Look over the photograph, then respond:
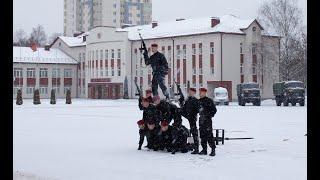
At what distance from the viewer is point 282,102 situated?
49.0m

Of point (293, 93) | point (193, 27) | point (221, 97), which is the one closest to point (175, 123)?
point (293, 93)

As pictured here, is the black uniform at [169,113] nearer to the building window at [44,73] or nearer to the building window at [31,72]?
the building window at [31,72]

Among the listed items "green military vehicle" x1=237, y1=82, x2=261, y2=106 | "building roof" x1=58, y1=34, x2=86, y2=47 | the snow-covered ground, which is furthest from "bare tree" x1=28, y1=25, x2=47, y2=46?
the snow-covered ground

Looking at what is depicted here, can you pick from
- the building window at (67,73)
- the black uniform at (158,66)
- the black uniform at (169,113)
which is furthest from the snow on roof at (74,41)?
the black uniform at (169,113)

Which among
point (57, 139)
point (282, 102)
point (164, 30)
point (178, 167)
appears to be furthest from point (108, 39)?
point (178, 167)

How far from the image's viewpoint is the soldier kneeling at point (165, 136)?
13070mm

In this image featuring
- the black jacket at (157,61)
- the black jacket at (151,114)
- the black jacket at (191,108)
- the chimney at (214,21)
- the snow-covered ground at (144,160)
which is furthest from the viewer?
the chimney at (214,21)

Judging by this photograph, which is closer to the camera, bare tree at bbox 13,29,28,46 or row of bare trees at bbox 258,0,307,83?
A: row of bare trees at bbox 258,0,307,83

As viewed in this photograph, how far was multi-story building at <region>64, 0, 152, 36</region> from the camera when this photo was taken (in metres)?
137

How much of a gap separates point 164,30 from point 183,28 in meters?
3.83

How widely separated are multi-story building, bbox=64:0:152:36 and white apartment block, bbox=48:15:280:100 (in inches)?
2084

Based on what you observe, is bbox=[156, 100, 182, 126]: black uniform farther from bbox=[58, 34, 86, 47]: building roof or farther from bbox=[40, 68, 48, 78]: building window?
bbox=[58, 34, 86, 47]: building roof

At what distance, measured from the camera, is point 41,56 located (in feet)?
291

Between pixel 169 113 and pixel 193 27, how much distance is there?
60.9 metres
